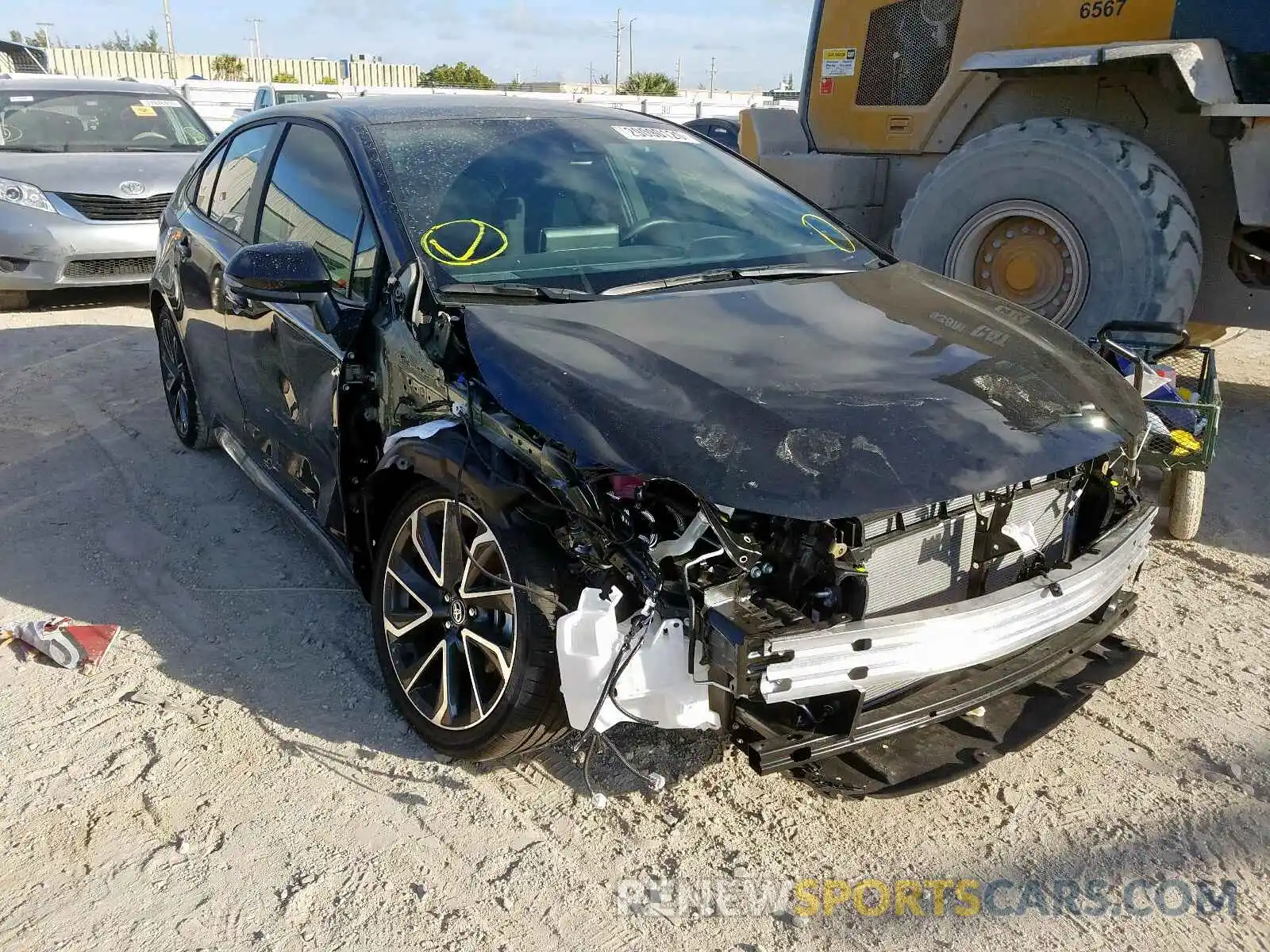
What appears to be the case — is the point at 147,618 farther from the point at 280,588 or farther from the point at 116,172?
the point at 116,172

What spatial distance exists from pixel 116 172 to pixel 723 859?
8.13m

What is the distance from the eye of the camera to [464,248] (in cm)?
294

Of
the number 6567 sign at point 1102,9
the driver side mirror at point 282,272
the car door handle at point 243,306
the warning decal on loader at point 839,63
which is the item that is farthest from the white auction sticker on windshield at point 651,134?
the warning decal on loader at point 839,63

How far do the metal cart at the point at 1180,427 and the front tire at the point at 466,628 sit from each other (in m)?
2.30

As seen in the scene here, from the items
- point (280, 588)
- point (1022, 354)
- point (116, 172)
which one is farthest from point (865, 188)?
point (116, 172)

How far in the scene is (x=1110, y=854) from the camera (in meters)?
2.41

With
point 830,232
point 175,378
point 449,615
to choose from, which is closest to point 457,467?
point 449,615

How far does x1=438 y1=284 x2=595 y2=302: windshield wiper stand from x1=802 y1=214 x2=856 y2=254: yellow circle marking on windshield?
111 cm

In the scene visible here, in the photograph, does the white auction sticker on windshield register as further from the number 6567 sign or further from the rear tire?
the number 6567 sign

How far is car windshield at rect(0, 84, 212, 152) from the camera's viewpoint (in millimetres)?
8648

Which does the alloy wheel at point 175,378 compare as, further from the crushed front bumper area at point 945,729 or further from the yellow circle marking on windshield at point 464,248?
the crushed front bumper area at point 945,729

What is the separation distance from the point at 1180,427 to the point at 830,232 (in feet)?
5.19

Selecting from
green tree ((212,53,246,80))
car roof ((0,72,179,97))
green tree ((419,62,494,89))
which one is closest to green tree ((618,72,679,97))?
green tree ((419,62,494,89))

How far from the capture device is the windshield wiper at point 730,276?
9.80 ft
